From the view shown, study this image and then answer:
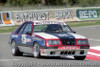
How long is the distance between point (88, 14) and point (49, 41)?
80.2 feet

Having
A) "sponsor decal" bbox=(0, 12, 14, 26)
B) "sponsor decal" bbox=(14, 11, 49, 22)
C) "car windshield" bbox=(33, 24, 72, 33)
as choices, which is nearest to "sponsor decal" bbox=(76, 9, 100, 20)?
"sponsor decal" bbox=(14, 11, 49, 22)

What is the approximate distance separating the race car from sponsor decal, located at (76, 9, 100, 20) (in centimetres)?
2183

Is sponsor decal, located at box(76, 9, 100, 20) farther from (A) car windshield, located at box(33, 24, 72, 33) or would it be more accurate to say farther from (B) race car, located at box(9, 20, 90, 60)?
(A) car windshield, located at box(33, 24, 72, 33)

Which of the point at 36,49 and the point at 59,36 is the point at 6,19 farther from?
the point at 59,36

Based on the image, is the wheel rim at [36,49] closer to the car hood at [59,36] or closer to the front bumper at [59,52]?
the front bumper at [59,52]

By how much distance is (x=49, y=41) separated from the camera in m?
12.2

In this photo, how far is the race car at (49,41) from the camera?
12.2 m

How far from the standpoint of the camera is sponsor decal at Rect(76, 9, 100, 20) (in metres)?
35.7

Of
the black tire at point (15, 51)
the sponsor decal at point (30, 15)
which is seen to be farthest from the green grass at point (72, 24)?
the black tire at point (15, 51)

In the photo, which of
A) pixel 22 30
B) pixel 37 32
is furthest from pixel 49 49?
pixel 22 30

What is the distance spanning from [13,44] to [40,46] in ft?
8.11

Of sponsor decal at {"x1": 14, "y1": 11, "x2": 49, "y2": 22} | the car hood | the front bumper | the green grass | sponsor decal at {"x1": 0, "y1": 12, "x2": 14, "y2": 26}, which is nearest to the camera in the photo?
the front bumper

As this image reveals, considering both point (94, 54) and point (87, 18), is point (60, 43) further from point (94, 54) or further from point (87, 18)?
point (87, 18)

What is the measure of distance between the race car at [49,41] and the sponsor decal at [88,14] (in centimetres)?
2183
